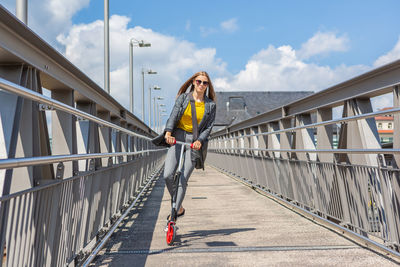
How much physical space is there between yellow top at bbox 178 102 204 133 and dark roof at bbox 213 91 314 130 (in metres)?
63.3

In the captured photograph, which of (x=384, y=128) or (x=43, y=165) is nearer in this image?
(x=43, y=165)

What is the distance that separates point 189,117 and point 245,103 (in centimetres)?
7012

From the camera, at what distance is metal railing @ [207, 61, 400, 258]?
4055 millimetres

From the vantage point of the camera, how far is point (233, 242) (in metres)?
4.91

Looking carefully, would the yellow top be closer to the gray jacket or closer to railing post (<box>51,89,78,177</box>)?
the gray jacket

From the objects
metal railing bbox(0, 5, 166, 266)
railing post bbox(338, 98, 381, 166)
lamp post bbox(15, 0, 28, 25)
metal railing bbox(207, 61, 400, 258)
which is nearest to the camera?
metal railing bbox(0, 5, 166, 266)

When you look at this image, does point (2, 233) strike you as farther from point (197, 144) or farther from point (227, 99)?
point (227, 99)

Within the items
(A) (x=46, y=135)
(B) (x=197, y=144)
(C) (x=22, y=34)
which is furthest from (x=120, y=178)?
(C) (x=22, y=34)

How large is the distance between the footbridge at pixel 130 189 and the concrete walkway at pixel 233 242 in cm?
2

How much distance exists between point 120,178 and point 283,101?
241 ft

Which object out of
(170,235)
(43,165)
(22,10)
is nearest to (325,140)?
(170,235)

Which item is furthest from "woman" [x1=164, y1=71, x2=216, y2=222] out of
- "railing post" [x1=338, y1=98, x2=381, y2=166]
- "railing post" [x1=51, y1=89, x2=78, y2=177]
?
"railing post" [x1=338, y1=98, x2=381, y2=166]

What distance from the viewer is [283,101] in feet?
256

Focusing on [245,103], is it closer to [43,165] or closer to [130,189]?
[130,189]
